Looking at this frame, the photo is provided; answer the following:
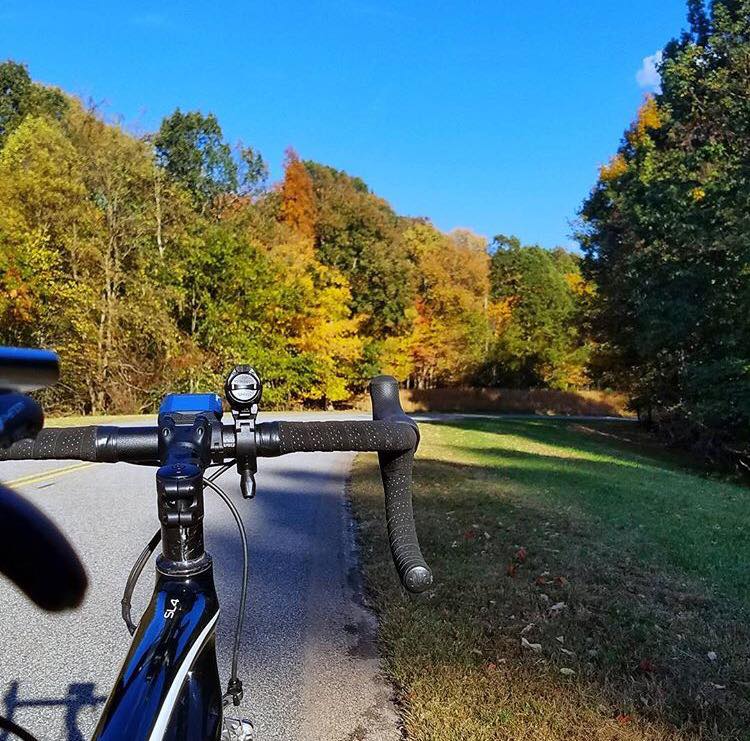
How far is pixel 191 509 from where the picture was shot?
43.6 inches

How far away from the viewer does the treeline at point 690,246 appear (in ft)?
56.1

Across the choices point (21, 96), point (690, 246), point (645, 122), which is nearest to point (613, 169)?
point (645, 122)

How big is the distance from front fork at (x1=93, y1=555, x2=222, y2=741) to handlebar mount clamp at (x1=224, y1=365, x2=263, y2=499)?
0.26 meters

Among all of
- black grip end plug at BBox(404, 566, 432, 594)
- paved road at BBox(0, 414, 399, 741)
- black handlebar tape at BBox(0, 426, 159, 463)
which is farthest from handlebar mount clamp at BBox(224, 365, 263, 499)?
paved road at BBox(0, 414, 399, 741)

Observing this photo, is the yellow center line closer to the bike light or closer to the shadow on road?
the shadow on road

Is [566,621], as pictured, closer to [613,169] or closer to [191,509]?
[191,509]

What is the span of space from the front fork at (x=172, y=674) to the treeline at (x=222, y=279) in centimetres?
1769

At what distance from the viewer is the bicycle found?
3.34ft

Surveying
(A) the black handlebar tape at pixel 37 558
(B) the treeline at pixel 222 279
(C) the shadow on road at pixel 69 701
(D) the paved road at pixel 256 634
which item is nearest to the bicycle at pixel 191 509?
(A) the black handlebar tape at pixel 37 558

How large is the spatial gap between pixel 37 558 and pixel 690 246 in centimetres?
2047

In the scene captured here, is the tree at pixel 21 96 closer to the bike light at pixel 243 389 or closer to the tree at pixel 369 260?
the tree at pixel 369 260

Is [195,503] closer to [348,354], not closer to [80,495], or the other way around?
[80,495]

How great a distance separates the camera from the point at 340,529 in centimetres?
709

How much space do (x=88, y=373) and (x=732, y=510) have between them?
22.9 meters
